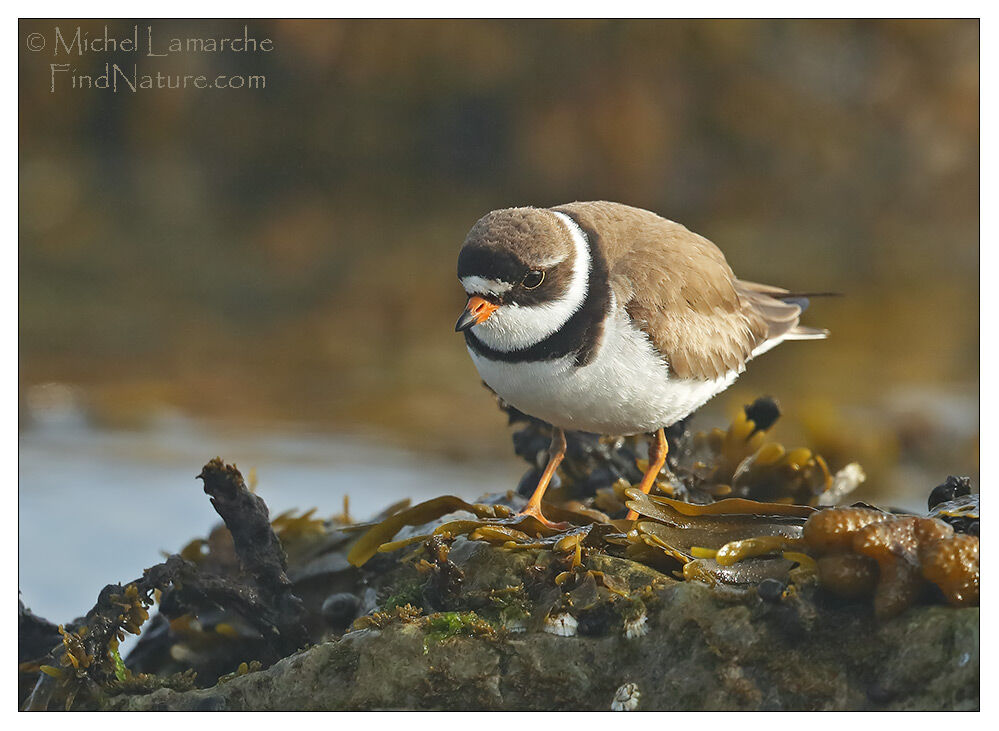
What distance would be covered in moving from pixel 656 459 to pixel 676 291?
1.85 ft

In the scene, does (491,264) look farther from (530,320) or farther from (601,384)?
(601,384)

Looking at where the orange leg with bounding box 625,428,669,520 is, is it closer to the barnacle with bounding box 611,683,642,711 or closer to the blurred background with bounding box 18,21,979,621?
the barnacle with bounding box 611,683,642,711

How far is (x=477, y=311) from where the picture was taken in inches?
99.0

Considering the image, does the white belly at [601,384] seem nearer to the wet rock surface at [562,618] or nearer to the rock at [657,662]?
the wet rock surface at [562,618]

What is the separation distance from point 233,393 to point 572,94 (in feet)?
8.78

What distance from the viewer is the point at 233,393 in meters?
5.98

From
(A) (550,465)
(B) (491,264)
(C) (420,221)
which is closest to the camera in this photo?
(B) (491,264)

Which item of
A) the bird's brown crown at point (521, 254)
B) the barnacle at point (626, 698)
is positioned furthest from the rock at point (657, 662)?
the bird's brown crown at point (521, 254)

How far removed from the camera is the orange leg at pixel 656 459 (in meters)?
3.01

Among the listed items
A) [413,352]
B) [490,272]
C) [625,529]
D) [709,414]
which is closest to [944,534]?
[625,529]

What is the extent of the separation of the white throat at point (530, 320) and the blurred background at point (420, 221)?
8.66 feet

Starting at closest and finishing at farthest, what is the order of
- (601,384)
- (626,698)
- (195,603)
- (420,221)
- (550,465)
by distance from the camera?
(626,698), (601,384), (195,603), (550,465), (420,221)

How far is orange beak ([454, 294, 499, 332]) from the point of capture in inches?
98.1

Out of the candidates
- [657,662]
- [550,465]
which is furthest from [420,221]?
[657,662]
